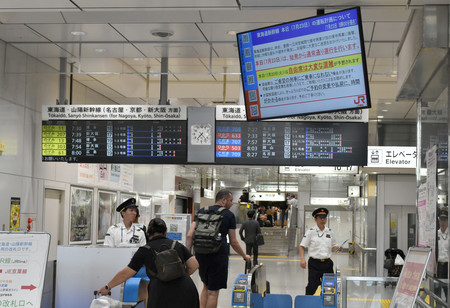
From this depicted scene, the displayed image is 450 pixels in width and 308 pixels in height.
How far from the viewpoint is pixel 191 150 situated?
902 cm

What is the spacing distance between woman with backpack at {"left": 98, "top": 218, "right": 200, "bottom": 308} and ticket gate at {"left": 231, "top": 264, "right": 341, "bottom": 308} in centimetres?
105

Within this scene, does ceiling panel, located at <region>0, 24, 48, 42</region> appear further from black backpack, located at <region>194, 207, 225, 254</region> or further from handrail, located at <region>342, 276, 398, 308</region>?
handrail, located at <region>342, 276, 398, 308</region>

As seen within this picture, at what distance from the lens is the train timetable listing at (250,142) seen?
355 inches

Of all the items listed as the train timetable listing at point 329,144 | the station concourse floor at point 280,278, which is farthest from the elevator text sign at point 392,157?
the train timetable listing at point 329,144

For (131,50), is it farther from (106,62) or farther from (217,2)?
(217,2)

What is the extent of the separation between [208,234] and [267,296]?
101 cm

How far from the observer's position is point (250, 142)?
357 inches

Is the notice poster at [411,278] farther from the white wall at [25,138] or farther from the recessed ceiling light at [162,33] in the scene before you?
the white wall at [25,138]

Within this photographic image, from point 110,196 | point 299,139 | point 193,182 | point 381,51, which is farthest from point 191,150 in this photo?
point 193,182

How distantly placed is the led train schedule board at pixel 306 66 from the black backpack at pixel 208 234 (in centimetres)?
156

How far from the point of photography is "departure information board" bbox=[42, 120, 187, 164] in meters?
9.10

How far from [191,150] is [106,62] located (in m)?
2.34

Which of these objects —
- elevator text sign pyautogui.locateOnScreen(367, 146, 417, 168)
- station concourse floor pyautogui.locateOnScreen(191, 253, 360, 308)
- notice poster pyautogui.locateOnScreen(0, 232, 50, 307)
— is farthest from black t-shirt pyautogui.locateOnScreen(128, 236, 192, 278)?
elevator text sign pyautogui.locateOnScreen(367, 146, 417, 168)

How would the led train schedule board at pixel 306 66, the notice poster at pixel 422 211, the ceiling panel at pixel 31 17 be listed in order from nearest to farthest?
1. the notice poster at pixel 422 211
2. the led train schedule board at pixel 306 66
3. the ceiling panel at pixel 31 17
